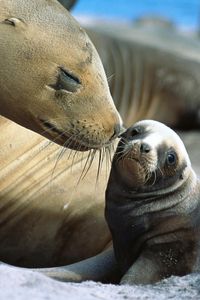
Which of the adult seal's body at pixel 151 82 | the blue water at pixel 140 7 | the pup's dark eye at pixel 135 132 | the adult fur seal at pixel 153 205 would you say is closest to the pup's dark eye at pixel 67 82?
the adult fur seal at pixel 153 205

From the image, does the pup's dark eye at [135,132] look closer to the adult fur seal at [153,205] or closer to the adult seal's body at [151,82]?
the adult fur seal at [153,205]

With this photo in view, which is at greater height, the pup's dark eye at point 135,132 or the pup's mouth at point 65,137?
the pup's mouth at point 65,137

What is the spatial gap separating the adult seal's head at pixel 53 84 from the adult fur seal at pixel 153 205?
0.52 m

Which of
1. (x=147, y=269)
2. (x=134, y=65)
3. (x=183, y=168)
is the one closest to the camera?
(x=147, y=269)

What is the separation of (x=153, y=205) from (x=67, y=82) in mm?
838

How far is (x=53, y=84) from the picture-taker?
4043mm

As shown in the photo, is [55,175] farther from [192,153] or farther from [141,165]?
[192,153]

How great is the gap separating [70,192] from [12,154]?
344 millimetres

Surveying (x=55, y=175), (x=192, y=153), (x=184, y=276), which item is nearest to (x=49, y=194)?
Answer: (x=55, y=175)

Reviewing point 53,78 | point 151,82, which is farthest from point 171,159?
point 151,82

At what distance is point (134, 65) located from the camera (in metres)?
8.27

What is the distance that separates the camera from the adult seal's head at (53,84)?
13.2 feet

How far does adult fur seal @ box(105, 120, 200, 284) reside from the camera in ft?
14.5

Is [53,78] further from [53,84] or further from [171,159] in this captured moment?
[171,159]
